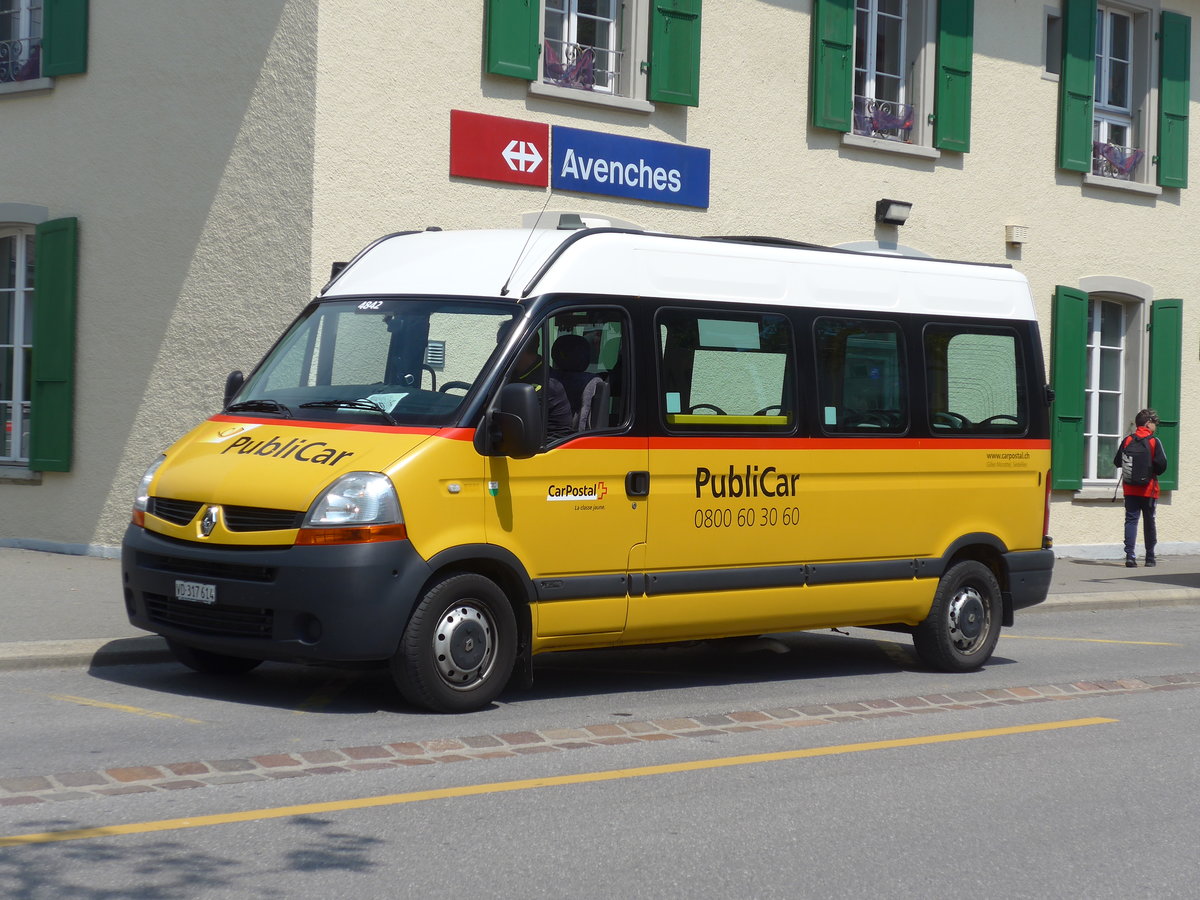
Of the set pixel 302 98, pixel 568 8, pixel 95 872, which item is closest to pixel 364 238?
pixel 302 98

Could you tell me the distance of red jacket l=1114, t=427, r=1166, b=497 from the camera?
1866 centimetres

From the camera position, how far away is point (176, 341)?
1436cm

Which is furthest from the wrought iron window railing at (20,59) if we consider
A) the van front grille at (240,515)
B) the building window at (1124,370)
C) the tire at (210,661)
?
the building window at (1124,370)

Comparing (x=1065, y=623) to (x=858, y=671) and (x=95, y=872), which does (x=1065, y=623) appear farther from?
(x=95, y=872)

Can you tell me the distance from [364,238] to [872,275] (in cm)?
543

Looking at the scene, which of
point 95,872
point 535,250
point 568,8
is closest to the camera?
point 95,872

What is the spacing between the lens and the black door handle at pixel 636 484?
28.2 ft

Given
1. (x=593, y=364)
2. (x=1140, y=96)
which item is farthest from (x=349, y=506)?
(x=1140, y=96)

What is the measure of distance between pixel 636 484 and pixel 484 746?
75.1 inches

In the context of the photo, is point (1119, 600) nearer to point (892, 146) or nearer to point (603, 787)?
point (892, 146)

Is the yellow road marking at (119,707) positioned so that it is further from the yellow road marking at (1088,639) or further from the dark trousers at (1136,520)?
the dark trousers at (1136,520)

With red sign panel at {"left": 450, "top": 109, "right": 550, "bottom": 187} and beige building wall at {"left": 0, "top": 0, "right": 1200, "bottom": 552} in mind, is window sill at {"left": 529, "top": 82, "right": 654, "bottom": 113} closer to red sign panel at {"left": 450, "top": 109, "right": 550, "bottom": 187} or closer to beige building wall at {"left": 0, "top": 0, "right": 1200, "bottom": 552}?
beige building wall at {"left": 0, "top": 0, "right": 1200, "bottom": 552}

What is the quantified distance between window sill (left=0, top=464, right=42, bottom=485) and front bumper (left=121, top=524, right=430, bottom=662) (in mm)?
7697

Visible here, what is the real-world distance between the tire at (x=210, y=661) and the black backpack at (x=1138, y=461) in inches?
492
